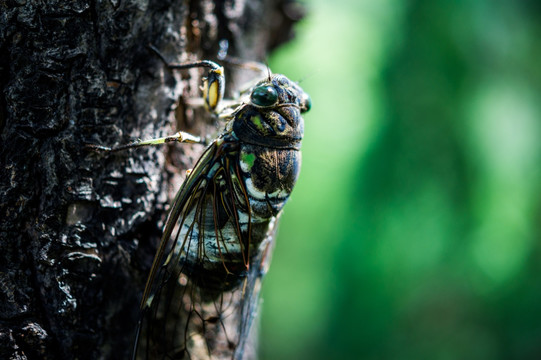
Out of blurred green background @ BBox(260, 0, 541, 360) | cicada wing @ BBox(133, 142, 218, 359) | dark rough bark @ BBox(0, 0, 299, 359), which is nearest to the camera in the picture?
dark rough bark @ BBox(0, 0, 299, 359)

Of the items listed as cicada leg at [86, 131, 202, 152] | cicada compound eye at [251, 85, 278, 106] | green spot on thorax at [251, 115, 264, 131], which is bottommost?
cicada leg at [86, 131, 202, 152]

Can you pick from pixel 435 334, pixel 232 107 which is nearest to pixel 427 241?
pixel 435 334

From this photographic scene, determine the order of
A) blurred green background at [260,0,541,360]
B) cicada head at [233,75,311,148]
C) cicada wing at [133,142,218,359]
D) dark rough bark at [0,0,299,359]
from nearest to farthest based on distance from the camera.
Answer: dark rough bark at [0,0,299,359] → cicada wing at [133,142,218,359] → cicada head at [233,75,311,148] → blurred green background at [260,0,541,360]

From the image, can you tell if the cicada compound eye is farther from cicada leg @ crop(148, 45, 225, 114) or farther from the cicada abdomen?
cicada leg @ crop(148, 45, 225, 114)

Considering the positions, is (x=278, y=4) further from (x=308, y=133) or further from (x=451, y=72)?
(x=451, y=72)

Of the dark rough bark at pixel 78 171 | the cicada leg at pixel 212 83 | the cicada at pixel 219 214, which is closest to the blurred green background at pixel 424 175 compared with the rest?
the cicada leg at pixel 212 83

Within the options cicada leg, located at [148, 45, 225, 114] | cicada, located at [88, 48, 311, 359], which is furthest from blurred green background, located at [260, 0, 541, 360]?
cicada, located at [88, 48, 311, 359]

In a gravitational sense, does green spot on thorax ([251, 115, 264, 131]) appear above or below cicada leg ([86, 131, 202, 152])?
above
